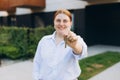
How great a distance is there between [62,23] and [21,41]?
954 centimetres

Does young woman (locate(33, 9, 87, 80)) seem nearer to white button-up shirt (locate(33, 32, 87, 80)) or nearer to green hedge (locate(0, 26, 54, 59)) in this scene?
white button-up shirt (locate(33, 32, 87, 80))

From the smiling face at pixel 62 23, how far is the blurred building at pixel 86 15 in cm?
1201

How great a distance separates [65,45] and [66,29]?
162 millimetres

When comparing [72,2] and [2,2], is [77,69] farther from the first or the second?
[2,2]

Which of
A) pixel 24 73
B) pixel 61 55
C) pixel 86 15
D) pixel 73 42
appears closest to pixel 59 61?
pixel 61 55

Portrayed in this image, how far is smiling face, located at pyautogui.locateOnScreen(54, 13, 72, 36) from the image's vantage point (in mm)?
2295

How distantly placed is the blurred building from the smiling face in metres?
12.0

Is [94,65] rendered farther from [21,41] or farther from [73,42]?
[73,42]

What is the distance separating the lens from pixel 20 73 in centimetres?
821

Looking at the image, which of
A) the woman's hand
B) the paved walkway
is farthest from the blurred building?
the woman's hand

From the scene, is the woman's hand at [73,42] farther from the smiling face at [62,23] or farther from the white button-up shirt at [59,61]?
the smiling face at [62,23]

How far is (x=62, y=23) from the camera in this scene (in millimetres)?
2303

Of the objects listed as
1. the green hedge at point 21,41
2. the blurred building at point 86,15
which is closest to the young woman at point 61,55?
the green hedge at point 21,41

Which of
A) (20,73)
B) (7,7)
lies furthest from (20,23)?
(20,73)
